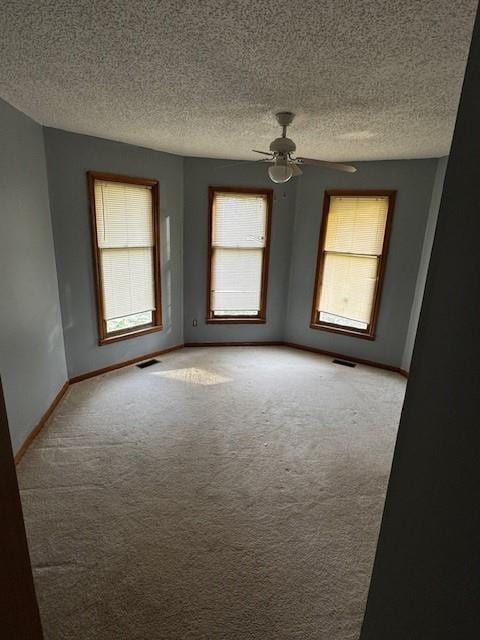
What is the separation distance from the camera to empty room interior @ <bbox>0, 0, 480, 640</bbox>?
2.68ft

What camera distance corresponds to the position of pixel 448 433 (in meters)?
0.68

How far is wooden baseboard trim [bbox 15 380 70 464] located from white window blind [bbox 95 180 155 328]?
35.1 inches

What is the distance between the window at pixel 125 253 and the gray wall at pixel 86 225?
9 cm

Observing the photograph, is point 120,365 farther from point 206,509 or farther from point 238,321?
point 206,509

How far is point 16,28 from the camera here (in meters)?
1.45

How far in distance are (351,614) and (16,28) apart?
9.86 feet

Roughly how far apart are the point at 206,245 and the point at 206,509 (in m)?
3.24

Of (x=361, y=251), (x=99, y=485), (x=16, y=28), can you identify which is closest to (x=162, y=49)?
(x=16, y=28)

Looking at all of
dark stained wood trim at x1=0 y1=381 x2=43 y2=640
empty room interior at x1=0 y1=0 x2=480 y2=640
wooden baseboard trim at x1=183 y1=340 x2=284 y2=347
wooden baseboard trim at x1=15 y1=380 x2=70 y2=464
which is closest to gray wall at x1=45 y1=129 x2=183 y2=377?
empty room interior at x1=0 y1=0 x2=480 y2=640

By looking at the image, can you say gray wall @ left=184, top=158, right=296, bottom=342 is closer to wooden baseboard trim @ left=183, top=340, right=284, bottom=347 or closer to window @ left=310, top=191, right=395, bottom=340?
wooden baseboard trim @ left=183, top=340, right=284, bottom=347

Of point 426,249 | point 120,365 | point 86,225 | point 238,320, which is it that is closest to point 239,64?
point 86,225

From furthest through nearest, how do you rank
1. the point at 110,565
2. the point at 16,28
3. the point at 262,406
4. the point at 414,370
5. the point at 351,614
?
the point at 262,406, the point at 110,565, the point at 351,614, the point at 16,28, the point at 414,370

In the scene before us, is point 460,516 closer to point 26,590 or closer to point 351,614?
point 26,590

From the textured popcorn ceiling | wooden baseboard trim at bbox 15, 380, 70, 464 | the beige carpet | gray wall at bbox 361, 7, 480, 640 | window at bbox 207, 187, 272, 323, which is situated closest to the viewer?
gray wall at bbox 361, 7, 480, 640
